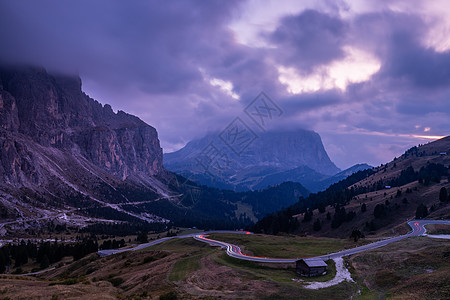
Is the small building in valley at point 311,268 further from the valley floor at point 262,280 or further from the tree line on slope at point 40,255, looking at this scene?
the tree line on slope at point 40,255

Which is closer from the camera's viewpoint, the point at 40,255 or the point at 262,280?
the point at 262,280

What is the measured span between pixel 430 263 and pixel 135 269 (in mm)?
65502

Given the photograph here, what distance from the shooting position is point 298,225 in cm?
16812

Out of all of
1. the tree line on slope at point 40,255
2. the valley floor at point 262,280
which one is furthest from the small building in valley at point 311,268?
the tree line on slope at point 40,255

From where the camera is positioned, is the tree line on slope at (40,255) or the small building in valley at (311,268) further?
the tree line on slope at (40,255)

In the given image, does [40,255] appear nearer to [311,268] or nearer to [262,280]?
[262,280]

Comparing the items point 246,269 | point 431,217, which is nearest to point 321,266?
point 246,269

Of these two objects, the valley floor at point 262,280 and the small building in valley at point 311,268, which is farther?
the small building in valley at point 311,268

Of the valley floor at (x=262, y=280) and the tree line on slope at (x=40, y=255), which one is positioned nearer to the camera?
the valley floor at (x=262, y=280)

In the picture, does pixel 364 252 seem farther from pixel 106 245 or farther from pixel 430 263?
pixel 106 245

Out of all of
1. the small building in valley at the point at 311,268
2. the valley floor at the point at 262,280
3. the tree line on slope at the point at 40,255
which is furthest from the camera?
the tree line on slope at the point at 40,255

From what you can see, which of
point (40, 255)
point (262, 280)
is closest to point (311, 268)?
point (262, 280)

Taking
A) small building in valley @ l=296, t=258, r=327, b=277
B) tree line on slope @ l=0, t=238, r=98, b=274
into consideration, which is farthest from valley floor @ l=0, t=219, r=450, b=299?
tree line on slope @ l=0, t=238, r=98, b=274

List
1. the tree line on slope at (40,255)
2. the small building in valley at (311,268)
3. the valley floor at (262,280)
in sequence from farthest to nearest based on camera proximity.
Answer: the tree line on slope at (40,255)
the small building in valley at (311,268)
the valley floor at (262,280)
